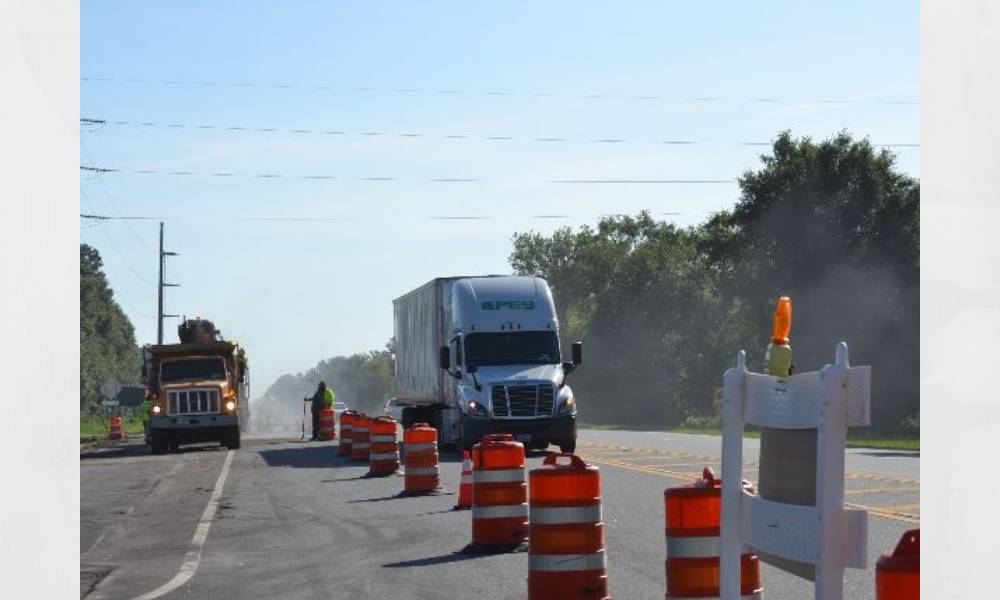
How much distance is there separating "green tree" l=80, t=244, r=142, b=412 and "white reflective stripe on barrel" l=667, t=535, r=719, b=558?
98.0 m

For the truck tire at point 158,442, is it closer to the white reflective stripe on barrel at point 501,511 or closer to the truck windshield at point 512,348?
the truck windshield at point 512,348

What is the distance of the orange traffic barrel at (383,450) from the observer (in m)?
28.6

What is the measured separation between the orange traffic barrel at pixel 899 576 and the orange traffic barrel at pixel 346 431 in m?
31.8

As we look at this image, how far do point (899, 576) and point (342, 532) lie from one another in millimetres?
13635

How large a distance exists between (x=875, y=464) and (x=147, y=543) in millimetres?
13960

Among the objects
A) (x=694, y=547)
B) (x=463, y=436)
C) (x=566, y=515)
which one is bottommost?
(x=463, y=436)

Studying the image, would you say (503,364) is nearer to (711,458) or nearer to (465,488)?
(711,458)

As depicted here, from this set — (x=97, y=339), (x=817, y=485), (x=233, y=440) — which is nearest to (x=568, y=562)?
(x=817, y=485)

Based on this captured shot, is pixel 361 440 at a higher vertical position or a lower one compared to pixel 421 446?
lower

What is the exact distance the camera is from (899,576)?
441 cm

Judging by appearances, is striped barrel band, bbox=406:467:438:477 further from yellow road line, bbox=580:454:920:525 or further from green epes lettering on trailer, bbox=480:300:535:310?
green epes lettering on trailer, bbox=480:300:535:310

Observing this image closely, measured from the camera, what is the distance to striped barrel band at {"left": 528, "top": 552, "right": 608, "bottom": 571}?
1106cm

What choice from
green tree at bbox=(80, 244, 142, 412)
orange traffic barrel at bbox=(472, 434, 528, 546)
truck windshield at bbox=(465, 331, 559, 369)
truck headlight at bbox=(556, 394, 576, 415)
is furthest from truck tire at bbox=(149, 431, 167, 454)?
green tree at bbox=(80, 244, 142, 412)
